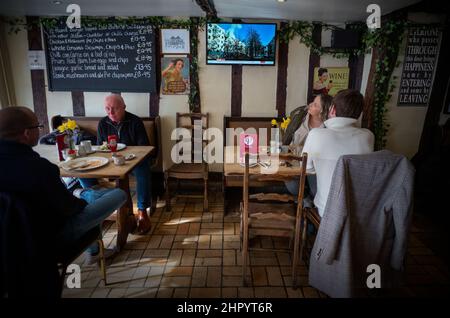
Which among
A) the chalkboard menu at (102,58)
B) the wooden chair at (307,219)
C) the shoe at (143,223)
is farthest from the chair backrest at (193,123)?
the wooden chair at (307,219)

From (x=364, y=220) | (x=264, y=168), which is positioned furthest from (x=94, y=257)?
(x=364, y=220)

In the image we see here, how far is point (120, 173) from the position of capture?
195cm

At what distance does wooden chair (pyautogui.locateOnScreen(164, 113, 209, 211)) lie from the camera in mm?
3074

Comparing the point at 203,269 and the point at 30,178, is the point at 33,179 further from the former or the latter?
the point at 203,269

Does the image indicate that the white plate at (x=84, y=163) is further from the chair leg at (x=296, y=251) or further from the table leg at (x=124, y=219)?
the chair leg at (x=296, y=251)

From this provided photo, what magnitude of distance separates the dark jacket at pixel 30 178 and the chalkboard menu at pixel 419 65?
392 cm

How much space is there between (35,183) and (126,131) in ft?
5.78

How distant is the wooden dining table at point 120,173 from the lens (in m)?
1.94

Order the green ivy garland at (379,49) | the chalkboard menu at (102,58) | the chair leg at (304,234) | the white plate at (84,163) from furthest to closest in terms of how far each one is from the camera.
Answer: the chalkboard menu at (102,58)
the green ivy garland at (379,49)
the chair leg at (304,234)
the white plate at (84,163)

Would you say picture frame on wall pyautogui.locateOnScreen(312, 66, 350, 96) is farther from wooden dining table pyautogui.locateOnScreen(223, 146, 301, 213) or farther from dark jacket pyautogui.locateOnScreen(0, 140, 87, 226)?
dark jacket pyautogui.locateOnScreen(0, 140, 87, 226)

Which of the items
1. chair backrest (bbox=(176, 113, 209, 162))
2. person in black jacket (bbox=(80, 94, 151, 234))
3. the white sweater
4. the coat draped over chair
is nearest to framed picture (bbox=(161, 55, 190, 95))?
chair backrest (bbox=(176, 113, 209, 162))

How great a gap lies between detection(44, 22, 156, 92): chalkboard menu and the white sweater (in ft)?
8.53

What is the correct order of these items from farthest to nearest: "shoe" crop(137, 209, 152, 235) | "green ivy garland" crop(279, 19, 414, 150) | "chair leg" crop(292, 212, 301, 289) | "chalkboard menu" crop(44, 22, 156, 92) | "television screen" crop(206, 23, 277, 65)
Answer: "chalkboard menu" crop(44, 22, 156, 92), "television screen" crop(206, 23, 277, 65), "green ivy garland" crop(279, 19, 414, 150), "shoe" crop(137, 209, 152, 235), "chair leg" crop(292, 212, 301, 289)

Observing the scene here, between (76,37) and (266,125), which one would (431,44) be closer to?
(266,125)
